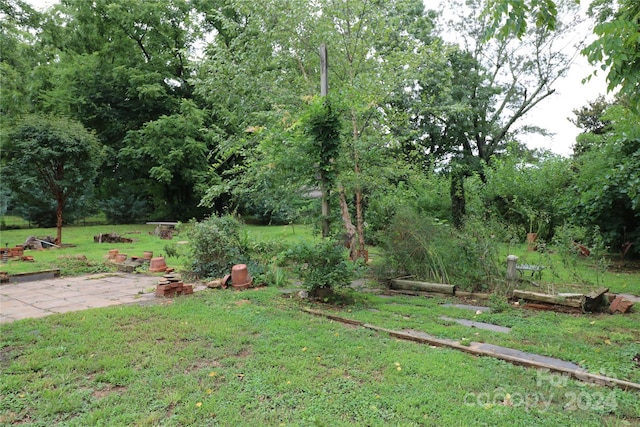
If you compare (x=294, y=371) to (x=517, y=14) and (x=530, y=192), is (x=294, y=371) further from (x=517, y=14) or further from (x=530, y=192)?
(x=530, y=192)

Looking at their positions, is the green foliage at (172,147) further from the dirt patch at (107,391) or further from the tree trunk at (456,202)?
the dirt patch at (107,391)

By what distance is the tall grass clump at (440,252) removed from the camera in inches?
222

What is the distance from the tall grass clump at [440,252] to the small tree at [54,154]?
9.51 meters

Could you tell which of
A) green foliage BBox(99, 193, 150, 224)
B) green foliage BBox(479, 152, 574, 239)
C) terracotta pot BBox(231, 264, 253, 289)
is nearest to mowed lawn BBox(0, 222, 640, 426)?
terracotta pot BBox(231, 264, 253, 289)

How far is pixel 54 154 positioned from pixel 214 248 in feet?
23.6

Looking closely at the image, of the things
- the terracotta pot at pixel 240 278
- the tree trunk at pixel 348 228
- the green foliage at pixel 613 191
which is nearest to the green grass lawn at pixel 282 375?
the terracotta pot at pixel 240 278

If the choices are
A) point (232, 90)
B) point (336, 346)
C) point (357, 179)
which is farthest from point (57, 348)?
point (232, 90)

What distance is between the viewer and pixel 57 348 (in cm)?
342

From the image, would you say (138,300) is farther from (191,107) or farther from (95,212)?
(95,212)

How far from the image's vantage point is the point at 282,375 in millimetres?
2941

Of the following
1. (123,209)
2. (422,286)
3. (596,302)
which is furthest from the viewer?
(123,209)

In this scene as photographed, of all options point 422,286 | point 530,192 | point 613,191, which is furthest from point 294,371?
point 530,192

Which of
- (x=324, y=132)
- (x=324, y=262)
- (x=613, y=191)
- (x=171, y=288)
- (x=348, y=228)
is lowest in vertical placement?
(x=171, y=288)

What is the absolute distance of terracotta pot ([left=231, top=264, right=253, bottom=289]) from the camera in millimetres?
6090
